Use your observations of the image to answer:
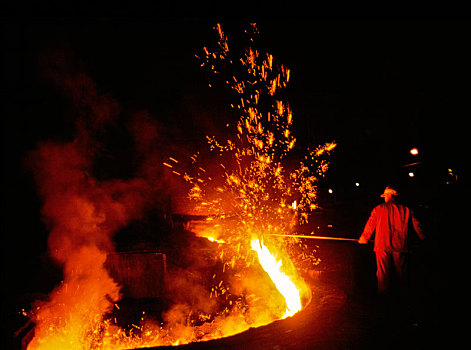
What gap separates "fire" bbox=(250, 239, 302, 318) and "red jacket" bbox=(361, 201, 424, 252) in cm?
143

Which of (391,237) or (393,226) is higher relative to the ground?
(393,226)

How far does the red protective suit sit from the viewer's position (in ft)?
13.4

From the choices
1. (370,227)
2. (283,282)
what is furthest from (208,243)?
(370,227)

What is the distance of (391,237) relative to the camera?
13.6ft

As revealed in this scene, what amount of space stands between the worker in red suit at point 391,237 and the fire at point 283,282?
1.21 meters

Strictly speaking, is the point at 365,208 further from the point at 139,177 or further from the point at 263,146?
the point at 139,177

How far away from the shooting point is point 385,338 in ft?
10.4

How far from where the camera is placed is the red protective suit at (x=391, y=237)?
4074mm

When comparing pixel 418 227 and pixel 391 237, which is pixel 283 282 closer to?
pixel 391 237

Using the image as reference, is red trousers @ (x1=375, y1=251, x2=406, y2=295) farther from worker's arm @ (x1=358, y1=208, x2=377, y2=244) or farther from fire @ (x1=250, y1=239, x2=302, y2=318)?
fire @ (x1=250, y1=239, x2=302, y2=318)

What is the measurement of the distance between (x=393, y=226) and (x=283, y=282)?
6.57 ft

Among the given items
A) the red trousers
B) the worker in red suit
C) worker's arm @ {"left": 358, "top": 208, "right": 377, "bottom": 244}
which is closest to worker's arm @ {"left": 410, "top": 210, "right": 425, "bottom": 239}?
the worker in red suit

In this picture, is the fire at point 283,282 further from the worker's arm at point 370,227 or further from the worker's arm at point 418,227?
the worker's arm at point 418,227

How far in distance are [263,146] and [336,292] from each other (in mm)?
9465
